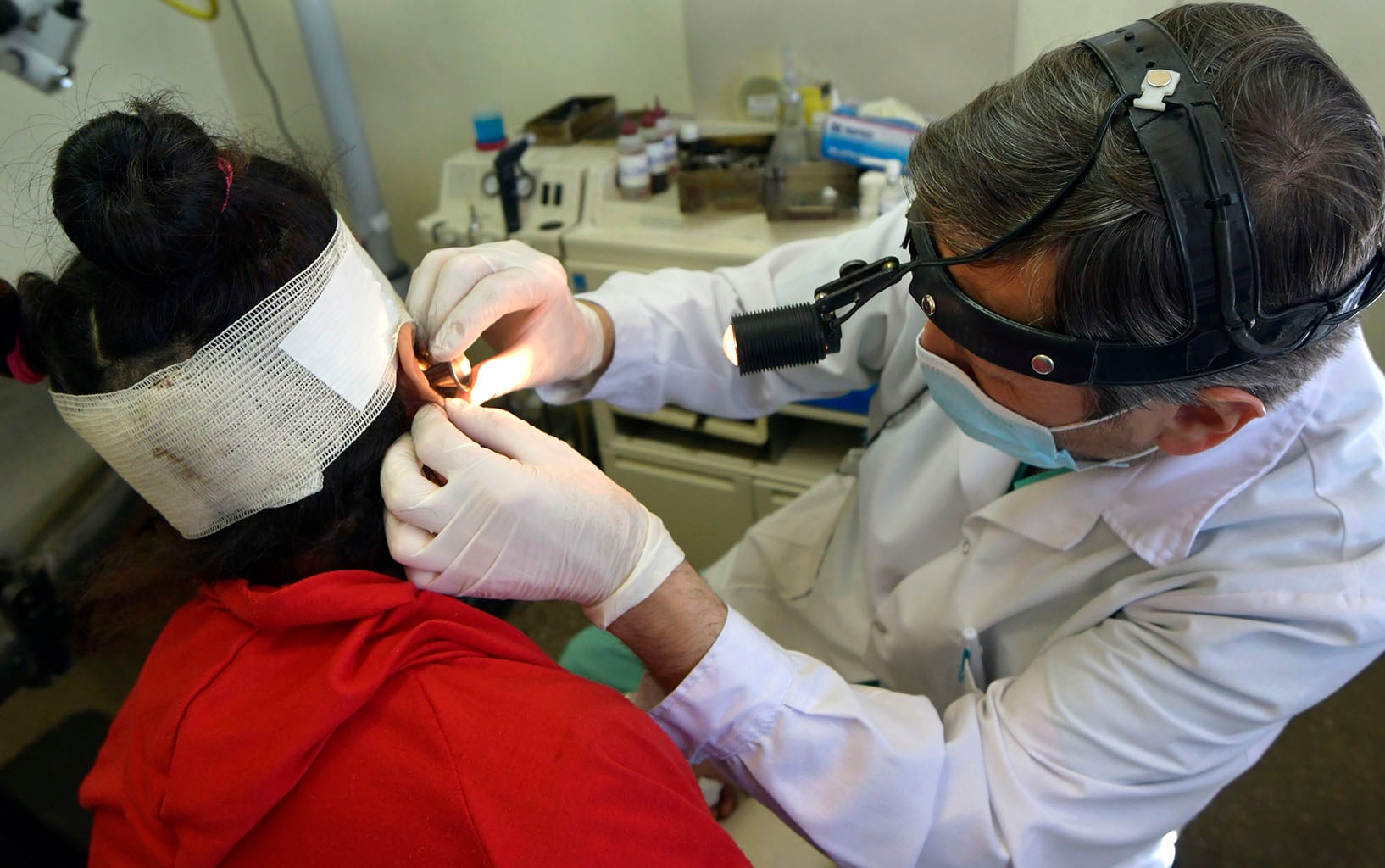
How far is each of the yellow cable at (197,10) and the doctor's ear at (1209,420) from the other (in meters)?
2.08

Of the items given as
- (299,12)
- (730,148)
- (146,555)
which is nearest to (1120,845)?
(146,555)

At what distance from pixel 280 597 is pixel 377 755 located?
14cm

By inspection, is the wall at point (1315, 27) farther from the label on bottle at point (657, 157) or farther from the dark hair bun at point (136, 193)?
the dark hair bun at point (136, 193)

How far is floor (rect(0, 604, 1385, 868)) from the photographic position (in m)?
1.35

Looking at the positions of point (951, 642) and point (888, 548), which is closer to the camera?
point (951, 642)

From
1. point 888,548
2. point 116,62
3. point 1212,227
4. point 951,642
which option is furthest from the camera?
point 116,62

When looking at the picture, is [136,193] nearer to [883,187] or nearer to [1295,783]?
[883,187]

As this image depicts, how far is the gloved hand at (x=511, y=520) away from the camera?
29.0 inches

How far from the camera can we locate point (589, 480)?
824 mm

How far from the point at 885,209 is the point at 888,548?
67cm

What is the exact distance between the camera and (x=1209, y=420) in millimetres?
790

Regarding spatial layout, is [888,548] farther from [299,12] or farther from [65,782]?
[299,12]

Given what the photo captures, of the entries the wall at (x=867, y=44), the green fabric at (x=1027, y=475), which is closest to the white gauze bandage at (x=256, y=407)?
the green fabric at (x=1027, y=475)

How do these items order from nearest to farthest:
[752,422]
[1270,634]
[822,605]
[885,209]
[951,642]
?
[1270,634], [951,642], [822,605], [885,209], [752,422]
